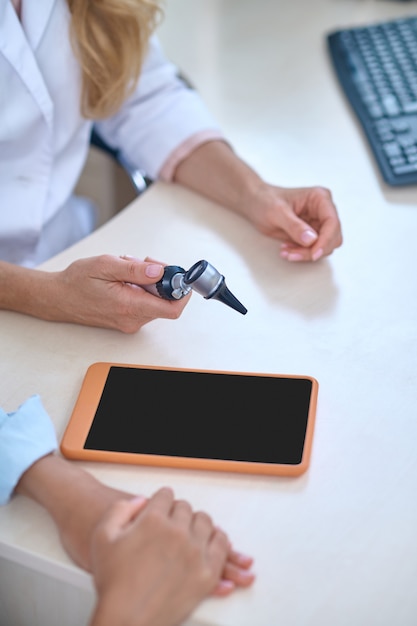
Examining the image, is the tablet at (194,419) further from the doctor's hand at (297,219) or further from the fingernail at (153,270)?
the doctor's hand at (297,219)

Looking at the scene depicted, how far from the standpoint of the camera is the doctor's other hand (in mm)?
669

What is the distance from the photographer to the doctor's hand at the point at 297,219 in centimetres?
107

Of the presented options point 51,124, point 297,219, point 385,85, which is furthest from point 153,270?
point 385,85

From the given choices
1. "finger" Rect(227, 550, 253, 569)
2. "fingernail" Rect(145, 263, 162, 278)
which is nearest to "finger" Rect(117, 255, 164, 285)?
"fingernail" Rect(145, 263, 162, 278)

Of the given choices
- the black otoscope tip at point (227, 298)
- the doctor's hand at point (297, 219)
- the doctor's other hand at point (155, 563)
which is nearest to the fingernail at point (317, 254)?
the doctor's hand at point (297, 219)

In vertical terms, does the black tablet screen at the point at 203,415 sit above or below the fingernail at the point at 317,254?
above

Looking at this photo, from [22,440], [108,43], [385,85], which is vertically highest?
[108,43]

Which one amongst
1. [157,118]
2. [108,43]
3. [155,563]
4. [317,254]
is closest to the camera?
[155,563]

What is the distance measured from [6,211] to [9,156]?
79 mm

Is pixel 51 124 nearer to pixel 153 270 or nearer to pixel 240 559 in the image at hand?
pixel 153 270

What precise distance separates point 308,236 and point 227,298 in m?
0.20

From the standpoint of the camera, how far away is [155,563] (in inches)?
27.4

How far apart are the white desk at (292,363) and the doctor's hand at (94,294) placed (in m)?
0.02

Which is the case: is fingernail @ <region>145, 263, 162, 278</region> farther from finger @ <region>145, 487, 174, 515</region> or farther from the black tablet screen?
finger @ <region>145, 487, 174, 515</region>
